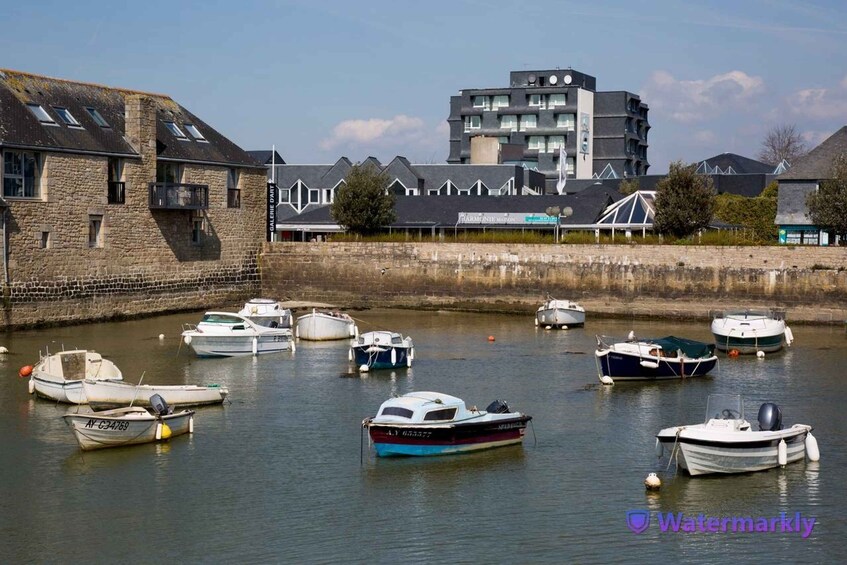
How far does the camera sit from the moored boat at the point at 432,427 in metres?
26.1

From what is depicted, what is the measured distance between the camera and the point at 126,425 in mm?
26844

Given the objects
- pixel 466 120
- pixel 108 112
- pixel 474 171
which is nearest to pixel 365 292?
pixel 108 112

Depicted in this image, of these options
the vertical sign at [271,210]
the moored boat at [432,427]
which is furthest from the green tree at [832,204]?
the moored boat at [432,427]

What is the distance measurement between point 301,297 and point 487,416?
34.3 m

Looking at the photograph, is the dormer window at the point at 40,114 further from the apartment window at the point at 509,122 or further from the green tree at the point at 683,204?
the apartment window at the point at 509,122

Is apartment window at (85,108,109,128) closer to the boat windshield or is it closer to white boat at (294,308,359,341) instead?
white boat at (294,308,359,341)

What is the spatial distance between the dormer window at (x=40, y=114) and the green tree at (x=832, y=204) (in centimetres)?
3664

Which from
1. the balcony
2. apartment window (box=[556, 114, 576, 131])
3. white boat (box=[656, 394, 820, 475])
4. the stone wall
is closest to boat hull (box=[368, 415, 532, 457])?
white boat (box=[656, 394, 820, 475])

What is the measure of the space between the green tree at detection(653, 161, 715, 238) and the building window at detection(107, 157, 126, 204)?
26863mm

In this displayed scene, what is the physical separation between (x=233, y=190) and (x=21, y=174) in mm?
13380

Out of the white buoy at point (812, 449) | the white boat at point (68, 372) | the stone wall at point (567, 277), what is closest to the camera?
the white buoy at point (812, 449)

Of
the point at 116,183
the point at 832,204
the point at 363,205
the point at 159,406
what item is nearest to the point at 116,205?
the point at 116,183

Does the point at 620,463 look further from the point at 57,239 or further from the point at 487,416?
the point at 57,239

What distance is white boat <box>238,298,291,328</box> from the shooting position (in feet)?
151
